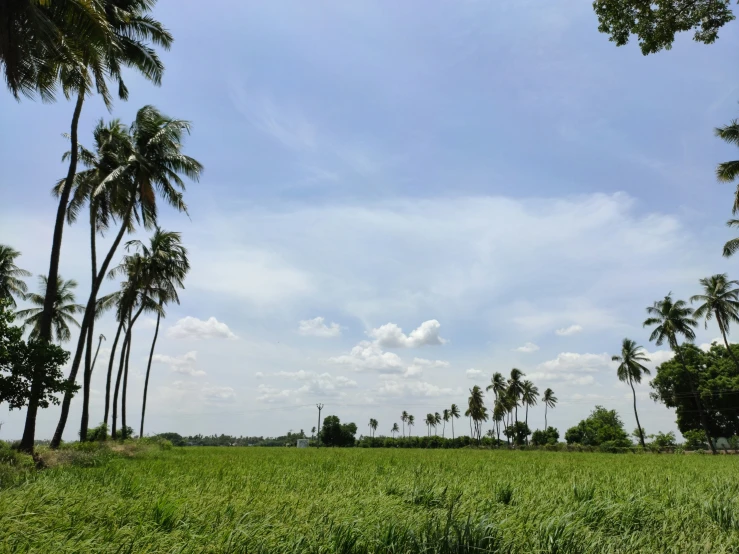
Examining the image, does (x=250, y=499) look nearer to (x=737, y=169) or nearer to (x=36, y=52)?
(x=36, y=52)

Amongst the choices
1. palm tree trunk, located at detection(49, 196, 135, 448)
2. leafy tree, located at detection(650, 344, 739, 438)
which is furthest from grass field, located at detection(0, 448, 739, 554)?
leafy tree, located at detection(650, 344, 739, 438)

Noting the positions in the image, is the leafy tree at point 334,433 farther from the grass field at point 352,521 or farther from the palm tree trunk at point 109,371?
the grass field at point 352,521

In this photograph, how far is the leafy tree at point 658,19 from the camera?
6766mm

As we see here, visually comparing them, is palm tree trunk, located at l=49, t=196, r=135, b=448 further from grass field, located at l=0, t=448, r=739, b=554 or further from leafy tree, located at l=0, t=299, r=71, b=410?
grass field, located at l=0, t=448, r=739, b=554

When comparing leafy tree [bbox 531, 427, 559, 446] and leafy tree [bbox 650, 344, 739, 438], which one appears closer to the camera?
leafy tree [bbox 650, 344, 739, 438]

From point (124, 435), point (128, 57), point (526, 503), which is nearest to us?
point (526, 503)

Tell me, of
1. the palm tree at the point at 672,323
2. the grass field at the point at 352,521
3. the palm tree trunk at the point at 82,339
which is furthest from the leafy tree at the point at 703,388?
the palm tree trunk at the point at 82,339

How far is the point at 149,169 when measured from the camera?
21.0 meters

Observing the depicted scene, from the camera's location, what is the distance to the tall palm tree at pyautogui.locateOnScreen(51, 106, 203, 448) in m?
19.8

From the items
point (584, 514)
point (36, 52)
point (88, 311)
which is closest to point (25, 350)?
point (88, 311)

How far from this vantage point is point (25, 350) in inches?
512

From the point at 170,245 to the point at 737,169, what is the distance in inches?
1303

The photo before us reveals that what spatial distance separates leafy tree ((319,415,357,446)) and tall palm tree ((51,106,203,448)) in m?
64.3

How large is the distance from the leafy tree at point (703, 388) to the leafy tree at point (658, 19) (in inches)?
1932
